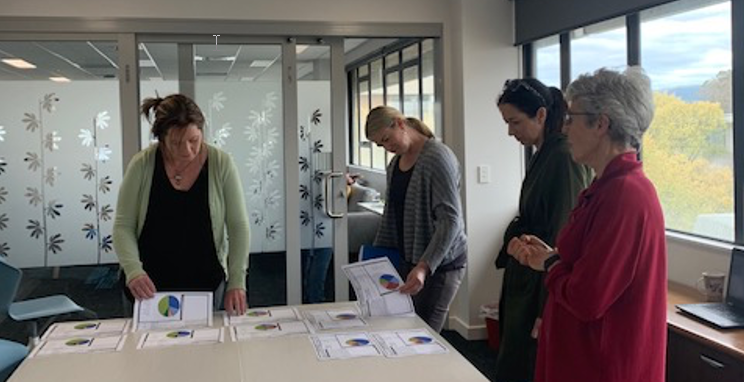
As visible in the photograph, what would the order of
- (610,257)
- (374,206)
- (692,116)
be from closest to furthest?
(610,257) → (692,116) → (374,206)

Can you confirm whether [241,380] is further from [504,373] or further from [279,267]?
[279,267]

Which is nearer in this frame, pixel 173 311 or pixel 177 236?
pixel 173 311

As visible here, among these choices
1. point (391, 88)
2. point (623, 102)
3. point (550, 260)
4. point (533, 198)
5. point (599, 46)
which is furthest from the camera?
point (391, 88)

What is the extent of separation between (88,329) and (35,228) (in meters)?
2.36

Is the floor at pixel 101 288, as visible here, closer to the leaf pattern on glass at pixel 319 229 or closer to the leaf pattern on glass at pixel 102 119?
the leaf pattern on glass at pixel 319 229

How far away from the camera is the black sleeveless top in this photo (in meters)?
2.32

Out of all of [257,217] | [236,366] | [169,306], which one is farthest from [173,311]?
[257,217]

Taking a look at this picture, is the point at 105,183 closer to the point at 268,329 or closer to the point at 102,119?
the point at 102,119

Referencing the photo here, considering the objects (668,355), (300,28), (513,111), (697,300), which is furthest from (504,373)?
(300,28)

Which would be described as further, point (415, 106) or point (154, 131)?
point (415, 106)

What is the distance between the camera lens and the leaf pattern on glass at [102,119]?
13.7ft

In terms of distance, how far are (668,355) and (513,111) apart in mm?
1156

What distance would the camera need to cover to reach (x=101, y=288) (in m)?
4.50

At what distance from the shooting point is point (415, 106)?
250 inches
